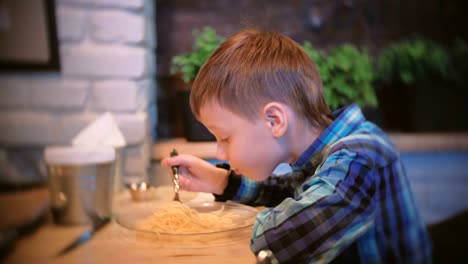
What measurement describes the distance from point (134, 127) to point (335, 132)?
12.7 inches

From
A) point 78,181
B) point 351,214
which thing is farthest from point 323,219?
point 78,181

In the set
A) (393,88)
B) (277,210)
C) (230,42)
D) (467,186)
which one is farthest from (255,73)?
(393,88)

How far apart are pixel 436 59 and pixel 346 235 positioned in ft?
2.41

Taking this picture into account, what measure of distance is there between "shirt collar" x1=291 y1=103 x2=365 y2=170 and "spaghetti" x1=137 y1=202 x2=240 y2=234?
0.12 m

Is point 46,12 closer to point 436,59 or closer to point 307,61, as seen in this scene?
point 307,61

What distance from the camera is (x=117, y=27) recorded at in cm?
57

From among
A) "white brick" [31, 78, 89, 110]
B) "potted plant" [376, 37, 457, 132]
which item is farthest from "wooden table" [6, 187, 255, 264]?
"potted plant" [376, 37, 457, 132]

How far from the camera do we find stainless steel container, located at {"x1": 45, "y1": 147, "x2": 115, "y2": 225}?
361 mm

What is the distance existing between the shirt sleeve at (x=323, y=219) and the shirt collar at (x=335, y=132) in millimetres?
76

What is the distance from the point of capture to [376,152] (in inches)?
17.8

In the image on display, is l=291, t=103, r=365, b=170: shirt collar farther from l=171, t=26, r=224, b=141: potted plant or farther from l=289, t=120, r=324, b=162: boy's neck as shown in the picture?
l=171, t=26, r=224, b=141: potted plant

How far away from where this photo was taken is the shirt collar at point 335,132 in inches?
19.6

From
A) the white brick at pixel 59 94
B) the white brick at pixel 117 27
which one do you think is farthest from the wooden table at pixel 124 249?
the white brick at pixel 117 27

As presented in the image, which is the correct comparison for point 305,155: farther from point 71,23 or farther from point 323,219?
point 71,23
